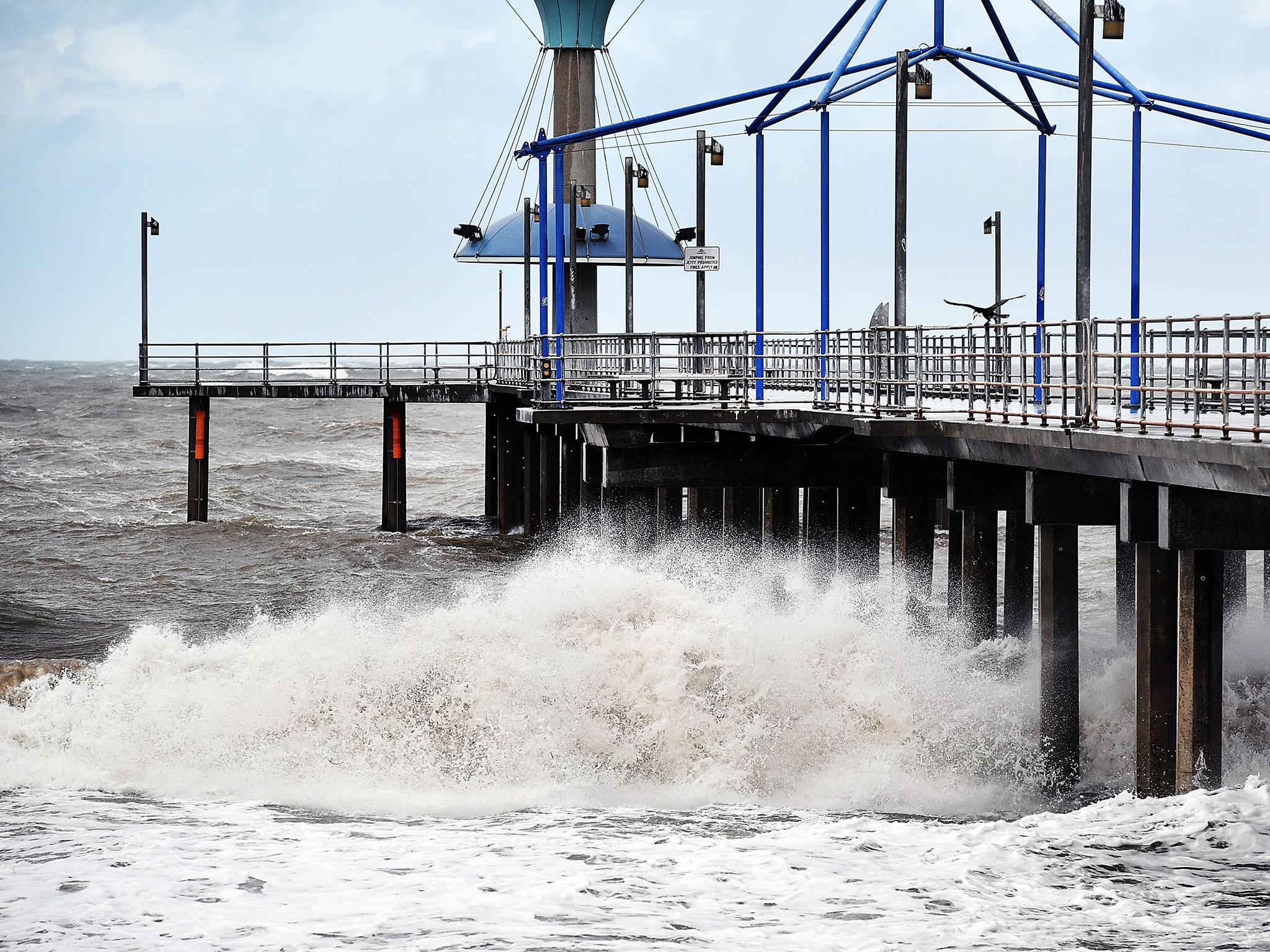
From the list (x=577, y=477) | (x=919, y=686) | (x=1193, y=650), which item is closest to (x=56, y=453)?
(x=577, y=477)

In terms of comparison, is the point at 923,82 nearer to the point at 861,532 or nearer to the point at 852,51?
the point at 852,51

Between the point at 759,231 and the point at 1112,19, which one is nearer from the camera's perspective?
the point at 1112,19

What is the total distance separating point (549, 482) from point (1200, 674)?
1859 centimetres

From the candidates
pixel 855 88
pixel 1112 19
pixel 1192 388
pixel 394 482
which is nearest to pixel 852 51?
pixel 855 88

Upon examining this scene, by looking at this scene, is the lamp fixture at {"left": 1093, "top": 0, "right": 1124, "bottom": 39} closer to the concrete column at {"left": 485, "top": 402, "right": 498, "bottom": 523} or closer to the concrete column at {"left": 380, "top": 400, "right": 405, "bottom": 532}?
the concrete column at {"left": 380, "top": 400, "right": 405, "bottom": 532}

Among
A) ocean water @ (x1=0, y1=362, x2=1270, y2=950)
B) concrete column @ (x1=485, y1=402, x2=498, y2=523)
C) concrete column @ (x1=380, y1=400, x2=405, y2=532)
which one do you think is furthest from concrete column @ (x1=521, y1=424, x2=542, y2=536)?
ocean water @ (x1=0, y1=362, x2=1270, y2=950)

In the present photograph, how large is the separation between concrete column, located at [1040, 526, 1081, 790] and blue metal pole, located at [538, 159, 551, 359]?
8.28 m

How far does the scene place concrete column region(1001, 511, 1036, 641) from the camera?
1495cm

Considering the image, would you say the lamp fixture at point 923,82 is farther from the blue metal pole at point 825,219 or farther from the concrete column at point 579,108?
the concrete column at point 579,108

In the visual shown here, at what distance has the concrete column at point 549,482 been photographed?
27.8 m

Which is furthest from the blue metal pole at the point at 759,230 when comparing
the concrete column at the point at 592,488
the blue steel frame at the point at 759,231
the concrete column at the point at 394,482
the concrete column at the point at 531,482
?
the concrete column at the point at 394,482

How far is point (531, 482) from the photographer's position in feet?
99.2

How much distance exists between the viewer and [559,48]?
3822cm

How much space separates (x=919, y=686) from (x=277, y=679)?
6.62 meters
